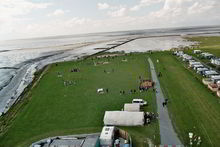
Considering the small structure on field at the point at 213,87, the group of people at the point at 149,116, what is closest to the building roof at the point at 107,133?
the group of people at the point at 149,116

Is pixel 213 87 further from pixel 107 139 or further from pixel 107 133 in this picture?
pixel 107 139

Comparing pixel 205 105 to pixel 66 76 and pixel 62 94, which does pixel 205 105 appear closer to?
pixel 62 94

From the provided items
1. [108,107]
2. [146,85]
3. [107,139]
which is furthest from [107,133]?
[146,85]

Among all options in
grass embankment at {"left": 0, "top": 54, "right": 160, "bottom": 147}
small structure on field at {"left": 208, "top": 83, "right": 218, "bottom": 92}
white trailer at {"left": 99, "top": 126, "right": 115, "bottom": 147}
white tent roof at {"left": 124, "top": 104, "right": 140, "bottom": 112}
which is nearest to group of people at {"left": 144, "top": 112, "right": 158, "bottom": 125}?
grass embankment at {"left": 0, "top": 54, "right": 160, "bottom": 147}

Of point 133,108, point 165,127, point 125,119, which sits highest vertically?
point 133,108

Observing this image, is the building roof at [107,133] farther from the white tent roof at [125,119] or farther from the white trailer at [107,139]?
the white tent roof at [125,119]

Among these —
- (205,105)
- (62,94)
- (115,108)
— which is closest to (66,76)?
(62,94)
